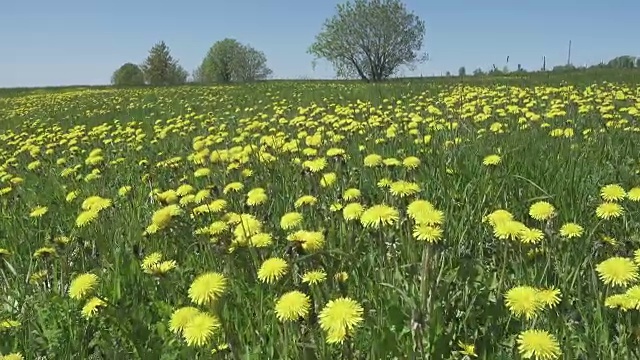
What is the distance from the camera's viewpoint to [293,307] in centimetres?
154

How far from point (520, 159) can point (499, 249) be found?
4.65 ft

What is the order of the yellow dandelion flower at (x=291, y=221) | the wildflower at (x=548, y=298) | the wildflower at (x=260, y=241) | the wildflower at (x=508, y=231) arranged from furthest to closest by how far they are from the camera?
1. the yellow dandelion flower at (x=291, y=221)
2. the wildflower at (x=260, y=241)
3. the wildflower at (x=508, y=231)
4. the wildflower at (x=548, y=298)

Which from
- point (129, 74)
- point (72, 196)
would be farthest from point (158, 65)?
point (72, 196)

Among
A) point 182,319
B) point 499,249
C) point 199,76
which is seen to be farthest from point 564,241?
point 199,76

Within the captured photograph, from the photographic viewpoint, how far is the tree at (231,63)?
87062 millimetres

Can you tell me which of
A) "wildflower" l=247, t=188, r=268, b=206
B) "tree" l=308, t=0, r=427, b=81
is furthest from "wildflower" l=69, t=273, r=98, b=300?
"tree" l=308, t=0, r=427, b=81

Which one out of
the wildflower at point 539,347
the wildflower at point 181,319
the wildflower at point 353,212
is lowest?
the wildflower at point 181,319

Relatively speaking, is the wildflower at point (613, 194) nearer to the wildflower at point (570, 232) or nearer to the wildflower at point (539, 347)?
the wildflower at point (570, 232)

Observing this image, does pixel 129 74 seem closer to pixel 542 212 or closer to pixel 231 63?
pixel 231 63

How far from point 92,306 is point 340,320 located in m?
1.01

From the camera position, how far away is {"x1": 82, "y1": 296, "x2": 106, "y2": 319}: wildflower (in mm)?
1911

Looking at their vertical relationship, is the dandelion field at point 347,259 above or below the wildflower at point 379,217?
below

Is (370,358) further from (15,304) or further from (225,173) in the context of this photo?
(225,173)

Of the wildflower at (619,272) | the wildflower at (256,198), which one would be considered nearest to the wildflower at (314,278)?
the wildflower at (619,272)
